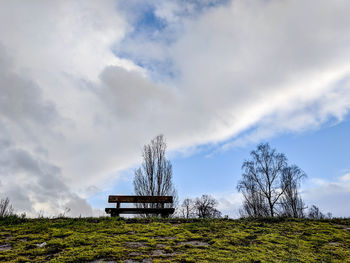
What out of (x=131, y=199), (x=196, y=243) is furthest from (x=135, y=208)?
(x=196, y=243)

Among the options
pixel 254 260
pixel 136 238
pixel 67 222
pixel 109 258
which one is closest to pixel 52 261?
pixel 109 258

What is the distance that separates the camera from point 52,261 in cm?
507

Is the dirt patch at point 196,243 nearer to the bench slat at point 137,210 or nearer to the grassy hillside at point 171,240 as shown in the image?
the grassy hillside at point 171,240

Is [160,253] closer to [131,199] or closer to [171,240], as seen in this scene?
[171,240]

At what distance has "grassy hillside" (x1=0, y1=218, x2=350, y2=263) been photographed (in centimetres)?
555

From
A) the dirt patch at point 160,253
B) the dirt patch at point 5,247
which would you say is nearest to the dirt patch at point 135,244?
the dirt patch at point 160,253

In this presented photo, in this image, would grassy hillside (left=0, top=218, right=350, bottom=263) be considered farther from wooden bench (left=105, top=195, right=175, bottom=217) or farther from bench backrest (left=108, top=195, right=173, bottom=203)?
bench backrest (left=108, top=195, right=173, bottom=203)

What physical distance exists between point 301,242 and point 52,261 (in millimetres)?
6503

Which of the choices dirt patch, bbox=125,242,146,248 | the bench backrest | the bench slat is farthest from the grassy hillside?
the bench backrest

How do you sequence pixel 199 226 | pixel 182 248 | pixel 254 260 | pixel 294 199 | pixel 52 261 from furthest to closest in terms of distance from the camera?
pixel 294 199, pixel 199 226, pixel 182 248, pixel 254 260, pixel 52 261

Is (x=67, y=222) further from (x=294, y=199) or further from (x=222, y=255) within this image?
(x=294, y=199)

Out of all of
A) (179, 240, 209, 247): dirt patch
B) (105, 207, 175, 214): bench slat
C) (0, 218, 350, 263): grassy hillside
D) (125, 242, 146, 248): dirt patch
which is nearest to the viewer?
(0, 218, 350, 263): grassy hillside

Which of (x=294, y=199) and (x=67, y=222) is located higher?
(x=294, y=199)

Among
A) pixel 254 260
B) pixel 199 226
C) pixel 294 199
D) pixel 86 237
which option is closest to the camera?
pixel 254 260
